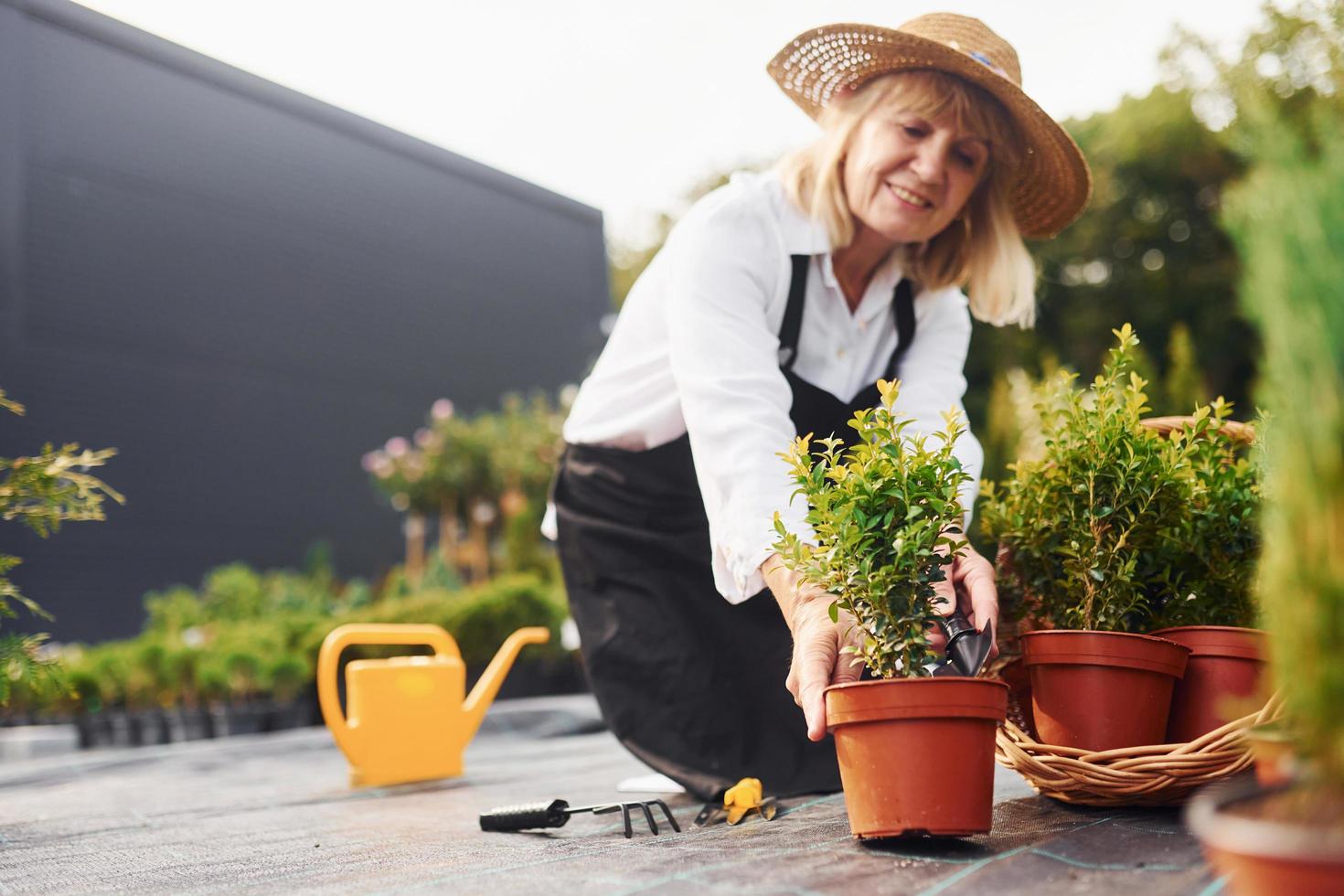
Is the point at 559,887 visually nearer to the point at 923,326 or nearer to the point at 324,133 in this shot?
the point at 923,326

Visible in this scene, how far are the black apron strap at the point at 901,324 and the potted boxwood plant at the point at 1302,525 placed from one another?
1.68 metres

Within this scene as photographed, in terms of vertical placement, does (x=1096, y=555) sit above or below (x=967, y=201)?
below

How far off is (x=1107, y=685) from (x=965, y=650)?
25cm

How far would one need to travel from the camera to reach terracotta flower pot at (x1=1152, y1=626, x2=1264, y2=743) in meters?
1.64

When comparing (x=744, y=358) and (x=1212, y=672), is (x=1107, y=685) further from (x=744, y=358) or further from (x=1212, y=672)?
(x=744, y=358)

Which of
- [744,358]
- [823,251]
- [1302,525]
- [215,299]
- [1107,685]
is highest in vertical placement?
[215,299]

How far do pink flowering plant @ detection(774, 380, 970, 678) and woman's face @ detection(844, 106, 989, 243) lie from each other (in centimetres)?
79

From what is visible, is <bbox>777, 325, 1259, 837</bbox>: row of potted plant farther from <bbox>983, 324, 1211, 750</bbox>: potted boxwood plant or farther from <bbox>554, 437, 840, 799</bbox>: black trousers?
<bbox>554, 437, 840, 799</bbox>: black trousers

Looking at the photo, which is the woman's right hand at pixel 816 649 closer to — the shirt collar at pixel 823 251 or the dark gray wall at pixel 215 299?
the shirt collar at pixel 823 251

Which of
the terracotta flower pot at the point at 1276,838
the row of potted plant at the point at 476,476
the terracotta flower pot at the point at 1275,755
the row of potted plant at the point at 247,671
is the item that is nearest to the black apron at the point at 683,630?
the terracotta flower pot at the point at 1275,755

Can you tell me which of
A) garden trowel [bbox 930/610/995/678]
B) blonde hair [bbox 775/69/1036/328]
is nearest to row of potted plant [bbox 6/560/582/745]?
blonde hair [bbox 775/69/1036/328]

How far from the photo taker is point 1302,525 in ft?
2.43

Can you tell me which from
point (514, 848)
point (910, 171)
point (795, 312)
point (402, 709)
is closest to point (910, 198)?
point (910, 171)

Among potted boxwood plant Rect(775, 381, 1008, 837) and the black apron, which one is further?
the black apron
